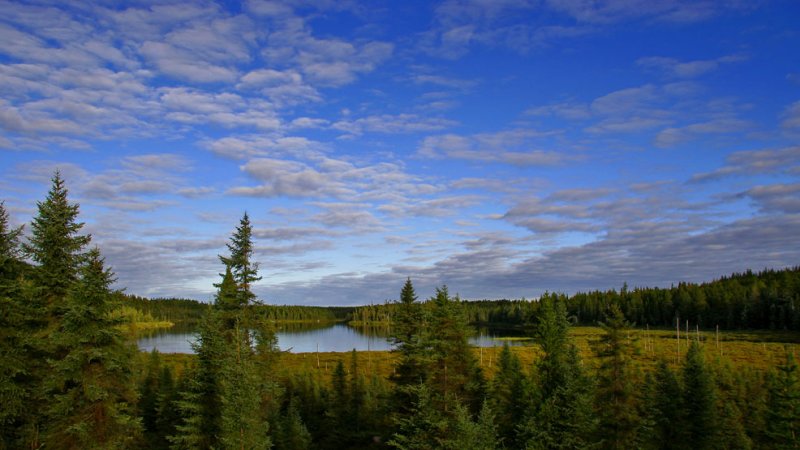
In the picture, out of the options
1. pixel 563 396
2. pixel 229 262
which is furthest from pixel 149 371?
pixel 563 396

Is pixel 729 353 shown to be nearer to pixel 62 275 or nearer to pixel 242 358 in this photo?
pixel 242 358

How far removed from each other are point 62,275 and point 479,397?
95.5 ft

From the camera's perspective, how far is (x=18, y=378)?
20812mm

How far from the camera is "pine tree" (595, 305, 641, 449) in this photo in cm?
2822

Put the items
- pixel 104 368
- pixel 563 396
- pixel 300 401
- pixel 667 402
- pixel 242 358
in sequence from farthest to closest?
pixel 300 401
pixel 667 402
pixel 563 396
pixel 242 358
pixel 104 368

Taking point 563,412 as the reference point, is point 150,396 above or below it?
below

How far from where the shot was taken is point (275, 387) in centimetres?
2986

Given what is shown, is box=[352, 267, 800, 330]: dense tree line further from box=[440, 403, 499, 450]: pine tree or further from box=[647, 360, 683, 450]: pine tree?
box=[440, 403, 499, 450]: pine tree

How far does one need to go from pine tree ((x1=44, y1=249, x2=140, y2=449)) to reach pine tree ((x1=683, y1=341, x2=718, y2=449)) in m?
35.3

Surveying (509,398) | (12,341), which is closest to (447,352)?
(509,398)

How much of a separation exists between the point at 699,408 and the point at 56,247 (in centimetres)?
3967

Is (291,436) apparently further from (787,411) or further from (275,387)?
(787,411)

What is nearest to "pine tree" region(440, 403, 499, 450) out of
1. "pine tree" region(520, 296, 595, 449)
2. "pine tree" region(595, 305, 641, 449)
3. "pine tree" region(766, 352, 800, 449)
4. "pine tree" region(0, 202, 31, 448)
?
"pine tree" region(520, 296, 595, 449)

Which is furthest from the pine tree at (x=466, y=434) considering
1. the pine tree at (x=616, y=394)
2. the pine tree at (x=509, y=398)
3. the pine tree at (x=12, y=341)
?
the pine tree at (x=12, y=341)
